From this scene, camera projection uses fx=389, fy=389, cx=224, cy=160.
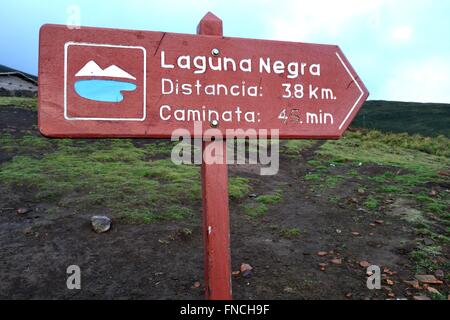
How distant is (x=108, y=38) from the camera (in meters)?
2.45

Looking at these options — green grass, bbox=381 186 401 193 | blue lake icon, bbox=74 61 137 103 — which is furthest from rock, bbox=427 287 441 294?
green grass, bbox=381 186 401 193

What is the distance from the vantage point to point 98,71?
2.39 metres

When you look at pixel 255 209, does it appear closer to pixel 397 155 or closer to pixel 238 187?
pixel 238 187

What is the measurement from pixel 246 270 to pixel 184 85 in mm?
3013

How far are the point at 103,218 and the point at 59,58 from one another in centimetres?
409

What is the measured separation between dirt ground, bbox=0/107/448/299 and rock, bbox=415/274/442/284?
0.10 meters

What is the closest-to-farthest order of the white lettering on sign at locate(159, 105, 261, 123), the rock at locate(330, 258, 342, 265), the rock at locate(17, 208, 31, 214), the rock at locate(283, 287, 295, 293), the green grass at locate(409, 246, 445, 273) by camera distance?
the white lettering on sign at locate(159, 105, 261, 123) < the rock at locate(283, 287, 295, 293) < the green grass at locate(409, 246, 445, 273) < the rock at locate(330, 258, 342, 265) < the rock at locate(17, 208, 31, 214)

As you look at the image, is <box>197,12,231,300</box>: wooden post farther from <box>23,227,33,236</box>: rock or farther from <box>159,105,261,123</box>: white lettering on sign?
<box>23,227,33,236</box>: rock

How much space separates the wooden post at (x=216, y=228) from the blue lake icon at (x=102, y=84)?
64 cm

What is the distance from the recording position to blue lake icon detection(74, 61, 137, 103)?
238cm

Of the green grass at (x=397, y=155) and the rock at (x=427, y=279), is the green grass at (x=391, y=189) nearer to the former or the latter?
the green grass at (x=397, y=155)

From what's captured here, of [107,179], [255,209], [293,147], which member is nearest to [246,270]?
[255,209]
